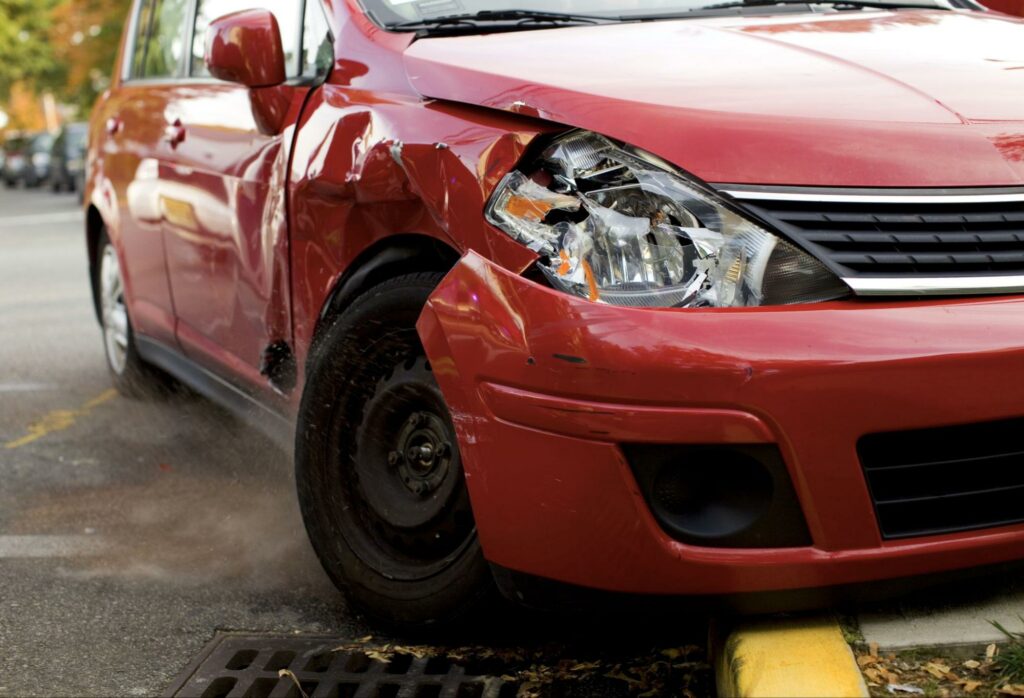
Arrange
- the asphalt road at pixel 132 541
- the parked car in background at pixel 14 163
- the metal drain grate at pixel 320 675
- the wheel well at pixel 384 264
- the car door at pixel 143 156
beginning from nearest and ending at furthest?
1. the metal drain grate at pixel 320 675
2. the wheel well at pixel 384 264
3. the asphalt road at pixel 132 541
4. the car door at pixel 143 156
5. the parked car in background at pixel 14 163

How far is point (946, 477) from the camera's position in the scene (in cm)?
262

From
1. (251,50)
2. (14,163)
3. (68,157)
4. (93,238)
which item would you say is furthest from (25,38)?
(251,50)

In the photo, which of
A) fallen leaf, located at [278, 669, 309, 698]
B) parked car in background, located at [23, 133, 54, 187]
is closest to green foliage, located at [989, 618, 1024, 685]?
fallen leaf, located at [278, 669, 309, 698]

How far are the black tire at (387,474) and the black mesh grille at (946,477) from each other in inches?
33.5

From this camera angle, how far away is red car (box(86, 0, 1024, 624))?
2506mm

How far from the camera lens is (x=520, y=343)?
8.57ft

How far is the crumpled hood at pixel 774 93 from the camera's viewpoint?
2596 mm

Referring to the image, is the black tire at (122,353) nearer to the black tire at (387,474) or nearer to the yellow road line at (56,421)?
the yellow road line at (56,421)

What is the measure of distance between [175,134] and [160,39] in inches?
41.0

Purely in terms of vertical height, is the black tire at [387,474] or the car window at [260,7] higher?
the car window at [260,7]

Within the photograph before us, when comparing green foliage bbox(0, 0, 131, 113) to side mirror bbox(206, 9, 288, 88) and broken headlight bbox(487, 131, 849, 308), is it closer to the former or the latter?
side mirror bbox(206, 9, 288, 88)

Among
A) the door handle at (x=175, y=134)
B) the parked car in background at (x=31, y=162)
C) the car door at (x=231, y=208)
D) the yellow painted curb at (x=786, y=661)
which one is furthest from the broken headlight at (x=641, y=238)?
the parked car in background at (x=31, y=162)

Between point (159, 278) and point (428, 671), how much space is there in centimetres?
236

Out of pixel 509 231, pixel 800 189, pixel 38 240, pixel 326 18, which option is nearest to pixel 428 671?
pixel 509 231
